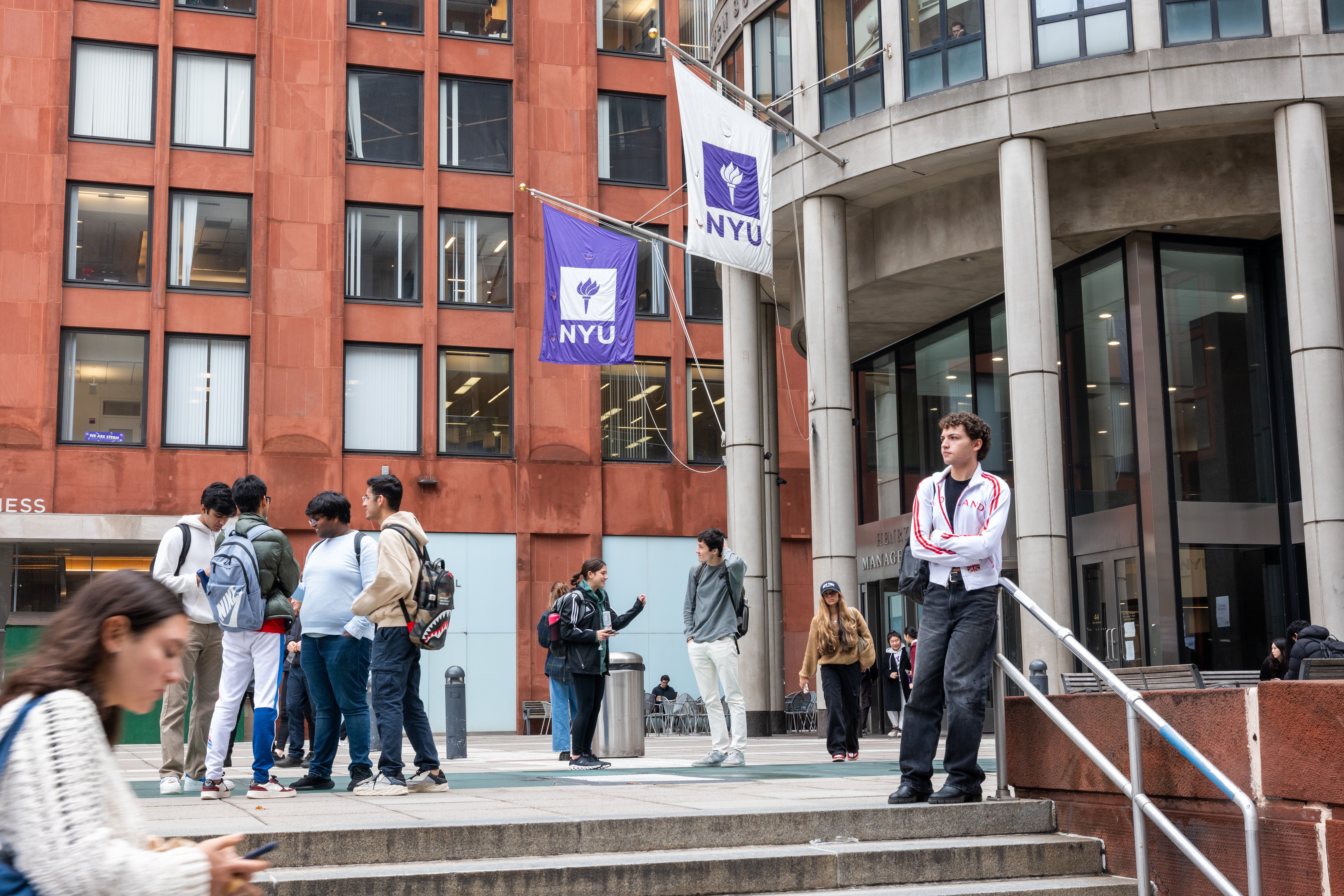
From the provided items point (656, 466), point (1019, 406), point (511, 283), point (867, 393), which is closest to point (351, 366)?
point (511, 283)

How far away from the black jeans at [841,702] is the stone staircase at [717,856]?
5829 mm

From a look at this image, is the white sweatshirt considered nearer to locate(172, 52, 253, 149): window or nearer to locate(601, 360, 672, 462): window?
locate(601, 360, 672, 462): window

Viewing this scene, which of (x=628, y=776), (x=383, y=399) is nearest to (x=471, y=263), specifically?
(x=383, y=399)

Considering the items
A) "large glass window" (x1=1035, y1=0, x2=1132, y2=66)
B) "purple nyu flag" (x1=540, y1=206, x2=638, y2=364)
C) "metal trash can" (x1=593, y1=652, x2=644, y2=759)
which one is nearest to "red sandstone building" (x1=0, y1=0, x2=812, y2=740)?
"purple nyu flag" (x1=540, y1=206, x2=638, y2=364)

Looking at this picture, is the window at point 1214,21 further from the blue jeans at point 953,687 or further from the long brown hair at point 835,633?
the blue jeans at point 953,687

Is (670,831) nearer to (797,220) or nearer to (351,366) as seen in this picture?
(797,220)

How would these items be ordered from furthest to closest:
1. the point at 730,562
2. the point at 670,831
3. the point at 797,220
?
the point at 797,220
the point at 730,562
the point at 670,831

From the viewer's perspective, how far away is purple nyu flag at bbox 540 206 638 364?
71.6ft

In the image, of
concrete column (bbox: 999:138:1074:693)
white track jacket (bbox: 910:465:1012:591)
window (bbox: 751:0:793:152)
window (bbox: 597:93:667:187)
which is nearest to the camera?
white track jacket (bbox: 910:465:1012:591)

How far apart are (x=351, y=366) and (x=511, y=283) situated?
156 inches

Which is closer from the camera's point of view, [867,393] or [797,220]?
[797,220]

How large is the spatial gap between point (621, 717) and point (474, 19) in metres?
22.0

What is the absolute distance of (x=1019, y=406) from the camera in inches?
763

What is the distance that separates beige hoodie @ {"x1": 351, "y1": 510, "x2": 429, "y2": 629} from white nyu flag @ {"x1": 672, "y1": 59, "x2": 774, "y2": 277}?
10881mm
